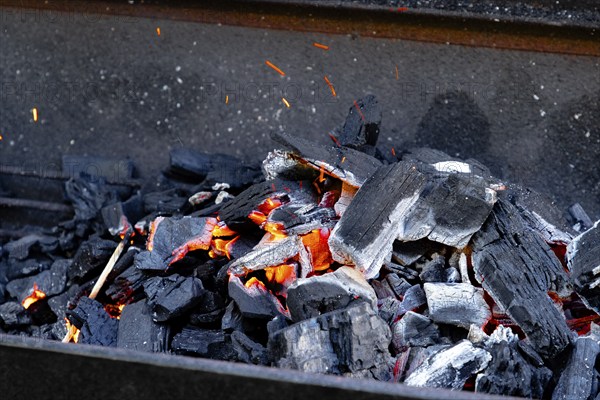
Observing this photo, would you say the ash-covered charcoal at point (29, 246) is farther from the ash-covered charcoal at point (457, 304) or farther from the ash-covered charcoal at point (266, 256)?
the ash-covered charcoal at point (457, 304)

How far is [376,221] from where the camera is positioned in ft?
Answer: 8.07

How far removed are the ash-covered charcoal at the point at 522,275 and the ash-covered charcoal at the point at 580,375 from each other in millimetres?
46

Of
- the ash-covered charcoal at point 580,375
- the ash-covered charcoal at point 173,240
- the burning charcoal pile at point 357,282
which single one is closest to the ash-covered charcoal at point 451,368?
the burning charcoal pile at point 357,282

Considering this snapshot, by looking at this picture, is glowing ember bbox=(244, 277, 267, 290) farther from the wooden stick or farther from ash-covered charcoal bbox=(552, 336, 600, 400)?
ash-covered charcoal bbox=(552, 336, 600, 400)

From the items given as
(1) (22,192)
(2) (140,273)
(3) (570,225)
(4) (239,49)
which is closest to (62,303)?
(2) (140,273)

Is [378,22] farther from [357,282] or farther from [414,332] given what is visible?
[414,332]

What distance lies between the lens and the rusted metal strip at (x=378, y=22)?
10.6ft

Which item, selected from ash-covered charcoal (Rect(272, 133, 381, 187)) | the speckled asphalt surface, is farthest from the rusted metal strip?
ash-covered charcoal (Rect(272, 133, 381, 187))

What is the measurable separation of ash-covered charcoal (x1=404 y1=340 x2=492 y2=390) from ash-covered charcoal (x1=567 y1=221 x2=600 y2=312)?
44cm

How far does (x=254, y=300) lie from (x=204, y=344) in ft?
0.66

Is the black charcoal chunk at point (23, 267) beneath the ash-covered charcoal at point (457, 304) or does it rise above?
beneath

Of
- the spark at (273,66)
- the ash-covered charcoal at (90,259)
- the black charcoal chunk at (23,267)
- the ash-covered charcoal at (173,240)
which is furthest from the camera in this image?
the spark at (273,66)

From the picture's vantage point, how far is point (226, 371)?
171 cm

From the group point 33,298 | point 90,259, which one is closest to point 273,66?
point 90,259
